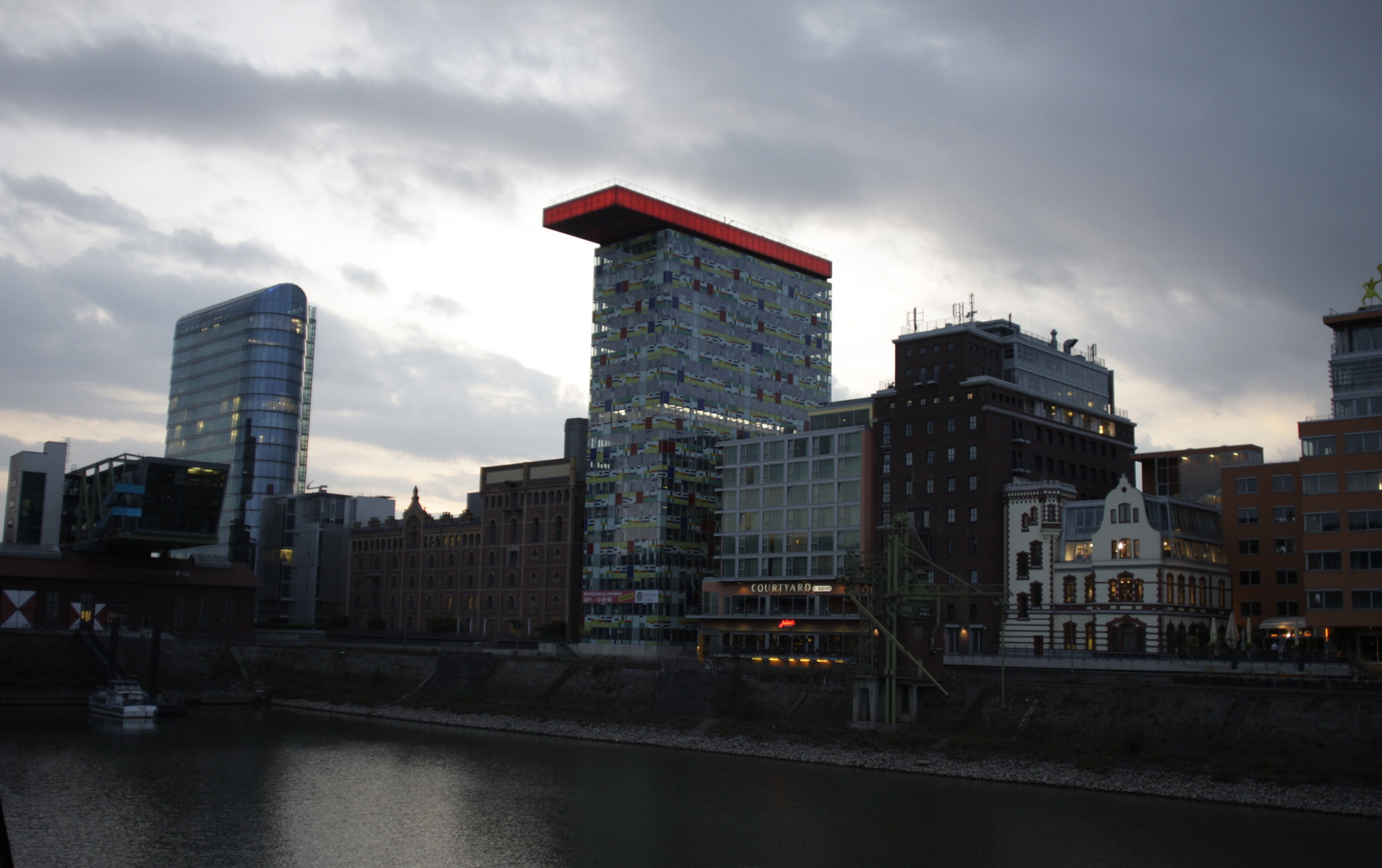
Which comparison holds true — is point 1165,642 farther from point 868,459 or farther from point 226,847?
point 226,847

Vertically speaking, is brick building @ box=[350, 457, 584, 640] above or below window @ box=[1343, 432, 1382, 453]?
below

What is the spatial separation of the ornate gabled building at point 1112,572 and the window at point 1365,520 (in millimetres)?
13661

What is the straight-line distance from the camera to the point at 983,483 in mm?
115000

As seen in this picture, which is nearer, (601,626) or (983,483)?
(983,483)

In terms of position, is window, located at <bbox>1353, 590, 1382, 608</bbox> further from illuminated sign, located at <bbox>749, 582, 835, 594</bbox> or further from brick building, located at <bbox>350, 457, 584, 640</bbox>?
brick building, located at <bbox>350, 457, 584, 640</bbox>

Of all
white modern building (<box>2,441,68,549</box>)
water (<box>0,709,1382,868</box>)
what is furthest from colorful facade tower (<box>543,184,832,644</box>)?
white modern building (<box>2,441,68,549</box>)

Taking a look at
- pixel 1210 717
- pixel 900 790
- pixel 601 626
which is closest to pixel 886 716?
pixel 900 790

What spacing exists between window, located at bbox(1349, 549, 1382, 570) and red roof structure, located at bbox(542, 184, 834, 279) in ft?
289

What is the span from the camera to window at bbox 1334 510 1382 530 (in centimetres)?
9462

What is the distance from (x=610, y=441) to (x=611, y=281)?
22240 millimetres

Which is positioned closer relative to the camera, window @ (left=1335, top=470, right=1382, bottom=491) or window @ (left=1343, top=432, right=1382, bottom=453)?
window @ (left=1335, top=470, right=1382, bottom=491)

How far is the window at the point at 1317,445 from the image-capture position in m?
98.2

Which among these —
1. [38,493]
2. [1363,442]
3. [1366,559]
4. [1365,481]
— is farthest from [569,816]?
[38,493]

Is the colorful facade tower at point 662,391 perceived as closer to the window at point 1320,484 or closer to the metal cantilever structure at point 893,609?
the metal cantilever structure at point 893,609
